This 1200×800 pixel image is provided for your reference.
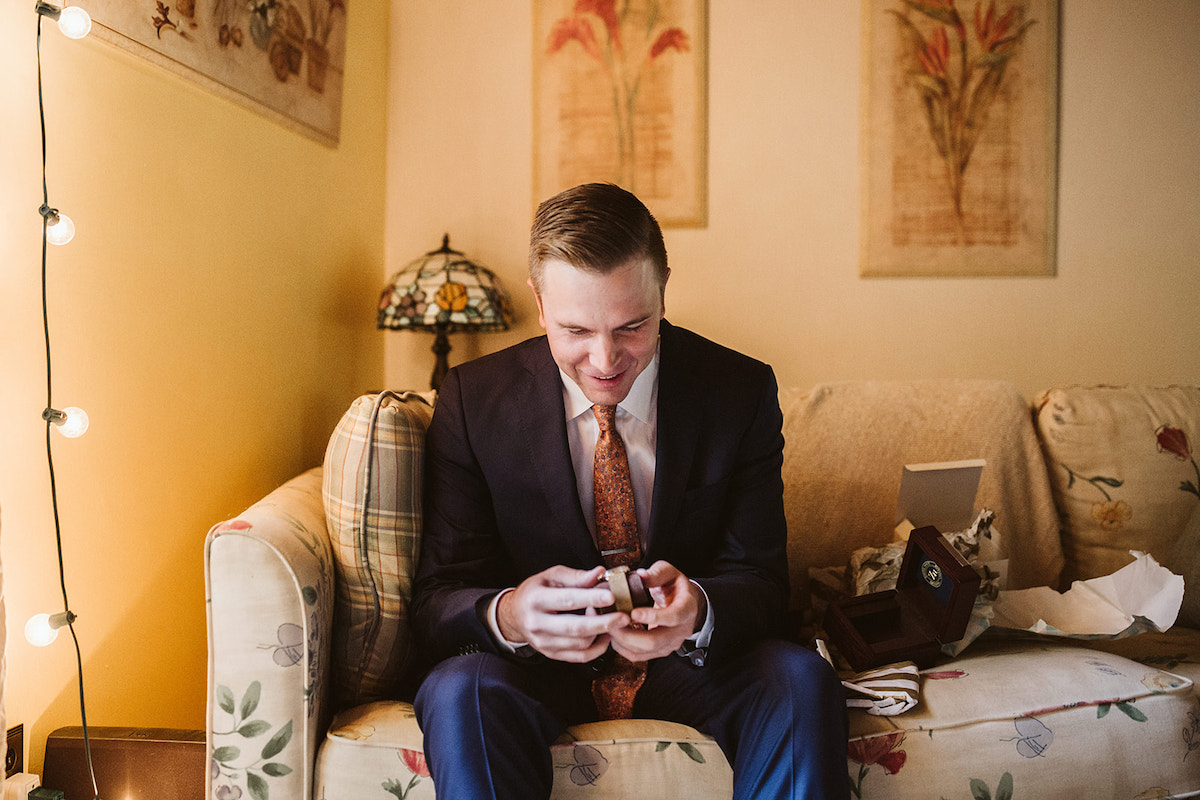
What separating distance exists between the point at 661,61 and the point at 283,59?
3.75 ft

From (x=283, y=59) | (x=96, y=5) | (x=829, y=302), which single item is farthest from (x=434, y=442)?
(x=829, y=302)

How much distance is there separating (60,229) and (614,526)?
99 centimetres

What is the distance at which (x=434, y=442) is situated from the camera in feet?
4.61

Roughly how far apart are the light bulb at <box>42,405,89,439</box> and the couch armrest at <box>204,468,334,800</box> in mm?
271

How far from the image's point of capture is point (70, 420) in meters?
1.19

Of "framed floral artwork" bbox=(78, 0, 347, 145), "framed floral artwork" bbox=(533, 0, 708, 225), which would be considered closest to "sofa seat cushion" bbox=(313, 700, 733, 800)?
"framed floral artwork" bbox=(78, 0, 347, 145)

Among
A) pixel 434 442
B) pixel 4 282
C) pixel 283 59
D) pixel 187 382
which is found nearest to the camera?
pixel 4 282

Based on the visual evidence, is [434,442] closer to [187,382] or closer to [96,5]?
[187,382]

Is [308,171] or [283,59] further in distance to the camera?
[308,171]

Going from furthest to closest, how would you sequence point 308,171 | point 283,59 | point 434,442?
1. point 308,171
2. point 283,59
3. point 434,442

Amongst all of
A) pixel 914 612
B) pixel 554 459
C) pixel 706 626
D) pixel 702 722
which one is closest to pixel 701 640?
pixel 706 626

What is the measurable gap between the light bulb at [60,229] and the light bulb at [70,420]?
0.26 m

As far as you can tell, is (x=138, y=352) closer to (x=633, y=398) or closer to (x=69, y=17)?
(x=69, y=17)

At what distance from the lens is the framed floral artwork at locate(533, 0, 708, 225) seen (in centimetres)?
244
